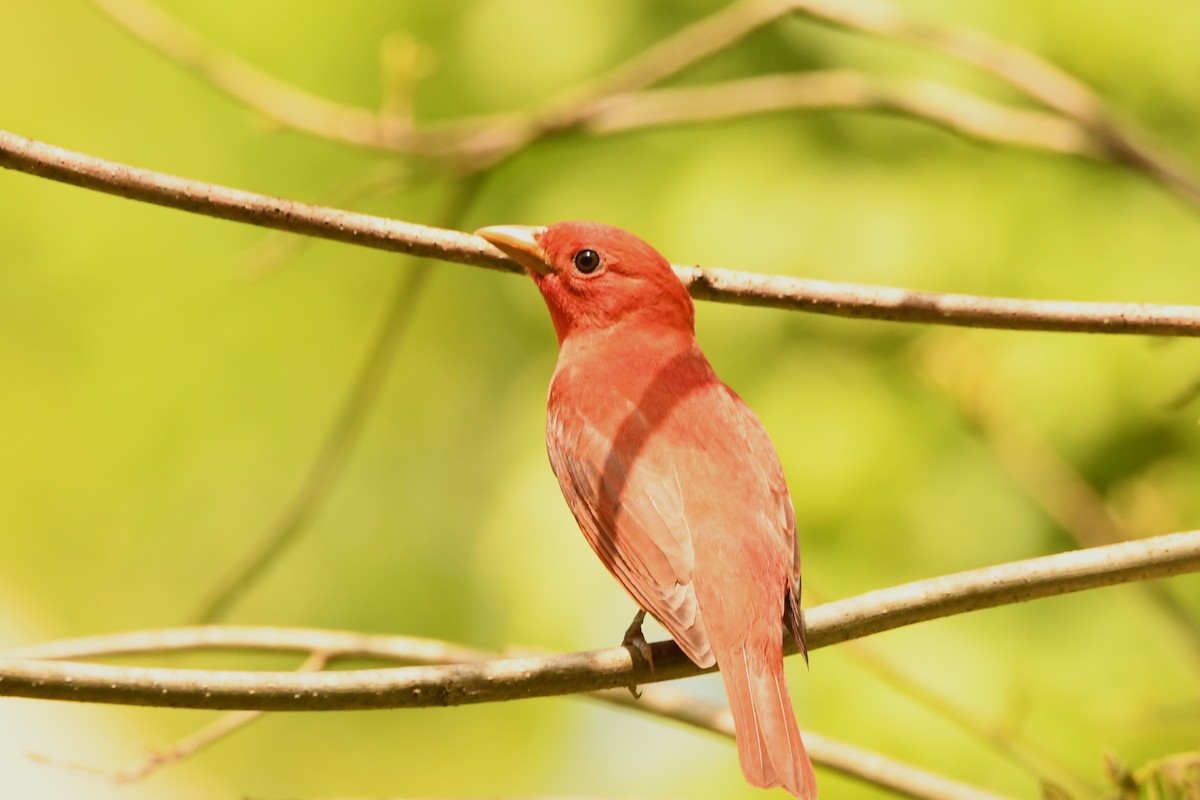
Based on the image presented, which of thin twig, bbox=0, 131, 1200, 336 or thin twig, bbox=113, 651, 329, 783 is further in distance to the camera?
thin twig, bbox=113, 651, 329, 783

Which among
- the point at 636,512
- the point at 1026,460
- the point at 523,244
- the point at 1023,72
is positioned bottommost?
the point at 636,512

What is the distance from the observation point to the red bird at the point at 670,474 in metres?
3.22

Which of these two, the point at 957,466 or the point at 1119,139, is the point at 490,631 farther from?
the point at 1119,139

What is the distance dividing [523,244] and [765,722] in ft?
4.87

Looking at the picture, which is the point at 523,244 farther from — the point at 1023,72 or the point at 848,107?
the point at 1023,72

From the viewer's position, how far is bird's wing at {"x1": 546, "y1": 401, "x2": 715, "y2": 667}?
10.8 feet

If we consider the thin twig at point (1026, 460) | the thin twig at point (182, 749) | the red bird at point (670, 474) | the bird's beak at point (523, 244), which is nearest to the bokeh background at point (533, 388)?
the thin twig at point (1026, 460)

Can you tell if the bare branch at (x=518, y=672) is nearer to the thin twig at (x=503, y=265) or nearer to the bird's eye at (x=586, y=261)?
the thin twig at (x=503, y=265)

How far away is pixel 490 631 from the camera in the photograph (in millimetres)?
6848

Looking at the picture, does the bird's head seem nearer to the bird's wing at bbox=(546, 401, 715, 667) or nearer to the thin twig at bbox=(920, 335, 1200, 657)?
the bird's wing at bbox=(546, 401, 715, 667)

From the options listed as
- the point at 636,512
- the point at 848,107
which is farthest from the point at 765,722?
the point at 848,107

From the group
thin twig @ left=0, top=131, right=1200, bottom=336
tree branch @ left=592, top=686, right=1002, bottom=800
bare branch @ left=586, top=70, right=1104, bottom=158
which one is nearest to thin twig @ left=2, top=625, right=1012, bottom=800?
tree branch @ left=592, top=686, right=1002, bottom=800

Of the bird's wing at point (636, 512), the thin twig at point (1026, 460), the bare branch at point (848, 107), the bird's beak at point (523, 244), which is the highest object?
the bare branch at point (848, 107)

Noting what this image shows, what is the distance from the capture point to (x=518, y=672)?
2.58m
